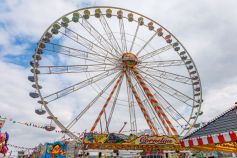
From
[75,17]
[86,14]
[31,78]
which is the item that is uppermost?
[86,14]

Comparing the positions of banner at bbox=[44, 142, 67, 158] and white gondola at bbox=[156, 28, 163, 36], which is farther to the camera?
white gondola at bbox=[156, 28, 163, 36]

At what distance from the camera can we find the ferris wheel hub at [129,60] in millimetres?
20766

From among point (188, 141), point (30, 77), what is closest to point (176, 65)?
point (30, 77)

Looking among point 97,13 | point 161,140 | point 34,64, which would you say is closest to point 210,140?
point 161,140

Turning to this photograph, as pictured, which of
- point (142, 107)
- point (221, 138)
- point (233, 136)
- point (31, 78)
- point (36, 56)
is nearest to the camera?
point (233, 136)

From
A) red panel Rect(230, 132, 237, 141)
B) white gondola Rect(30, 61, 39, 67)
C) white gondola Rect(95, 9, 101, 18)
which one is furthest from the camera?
white gondola Rect(95, 9, 101, 18)

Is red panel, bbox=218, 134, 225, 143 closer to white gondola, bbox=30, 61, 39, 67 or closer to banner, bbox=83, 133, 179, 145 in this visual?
banner, bbox=83, 133, 179, 145

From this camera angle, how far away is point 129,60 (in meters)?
20.8

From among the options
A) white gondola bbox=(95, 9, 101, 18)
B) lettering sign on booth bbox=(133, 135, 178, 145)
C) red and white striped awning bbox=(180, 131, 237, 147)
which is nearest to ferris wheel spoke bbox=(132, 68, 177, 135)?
lettering sign on booth bbox=(133, 135, 178, 145)

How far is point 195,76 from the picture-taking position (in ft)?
78.4

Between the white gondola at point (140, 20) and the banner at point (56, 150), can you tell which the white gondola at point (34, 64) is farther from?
the white gondola at point (140, 20)

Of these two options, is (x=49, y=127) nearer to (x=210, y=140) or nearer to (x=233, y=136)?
(x=210, y=140)

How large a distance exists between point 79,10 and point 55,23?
2.46 metres

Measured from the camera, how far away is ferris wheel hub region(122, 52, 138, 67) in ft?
68.1
